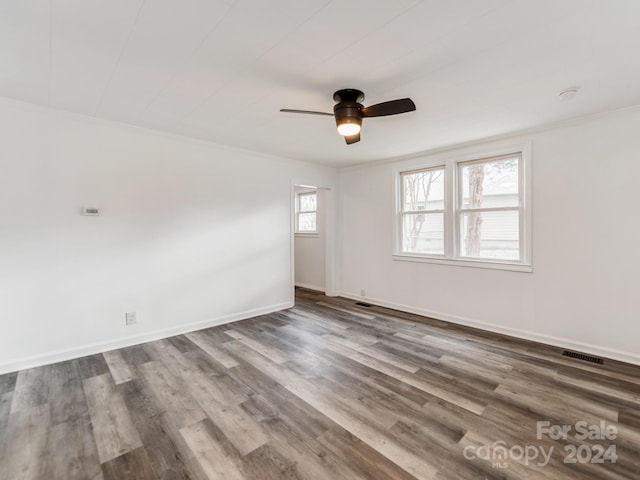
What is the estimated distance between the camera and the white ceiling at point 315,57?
1684mm

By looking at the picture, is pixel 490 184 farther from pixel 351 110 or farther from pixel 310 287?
pixel 310 287

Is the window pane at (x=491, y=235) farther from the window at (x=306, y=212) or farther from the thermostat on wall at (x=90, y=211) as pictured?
the thermostat on wall at (x=90, y=211)

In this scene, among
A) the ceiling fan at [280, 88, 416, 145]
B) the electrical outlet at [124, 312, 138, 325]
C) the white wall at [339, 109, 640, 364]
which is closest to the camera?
the ceiling fan at [280, 88, 416, 145]

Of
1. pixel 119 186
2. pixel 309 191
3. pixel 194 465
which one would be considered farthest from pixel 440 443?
pixel 309 191

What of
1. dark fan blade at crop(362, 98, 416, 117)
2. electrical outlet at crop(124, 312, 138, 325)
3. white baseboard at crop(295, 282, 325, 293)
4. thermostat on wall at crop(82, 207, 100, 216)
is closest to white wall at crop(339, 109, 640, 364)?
dark fan blade at crop(362, 98, 416, 117)

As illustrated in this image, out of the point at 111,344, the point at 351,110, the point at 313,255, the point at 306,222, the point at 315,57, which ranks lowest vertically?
the point at 111,344

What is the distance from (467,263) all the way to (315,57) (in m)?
3.37

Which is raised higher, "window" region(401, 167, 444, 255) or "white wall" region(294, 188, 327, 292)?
"window" region(401, 167, 444, 255)

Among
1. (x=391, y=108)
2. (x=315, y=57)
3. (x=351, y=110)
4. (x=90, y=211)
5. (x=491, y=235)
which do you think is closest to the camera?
(x=315, y=57)

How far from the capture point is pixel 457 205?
4320 mm

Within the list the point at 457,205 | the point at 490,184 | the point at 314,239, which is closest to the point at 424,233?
the point at 457,205

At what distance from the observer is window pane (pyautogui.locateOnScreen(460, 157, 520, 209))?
3.84m

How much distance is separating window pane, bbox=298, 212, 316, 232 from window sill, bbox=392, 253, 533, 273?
231 cm

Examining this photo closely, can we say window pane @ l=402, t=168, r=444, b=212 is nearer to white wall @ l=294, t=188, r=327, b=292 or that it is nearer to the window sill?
the window sill
